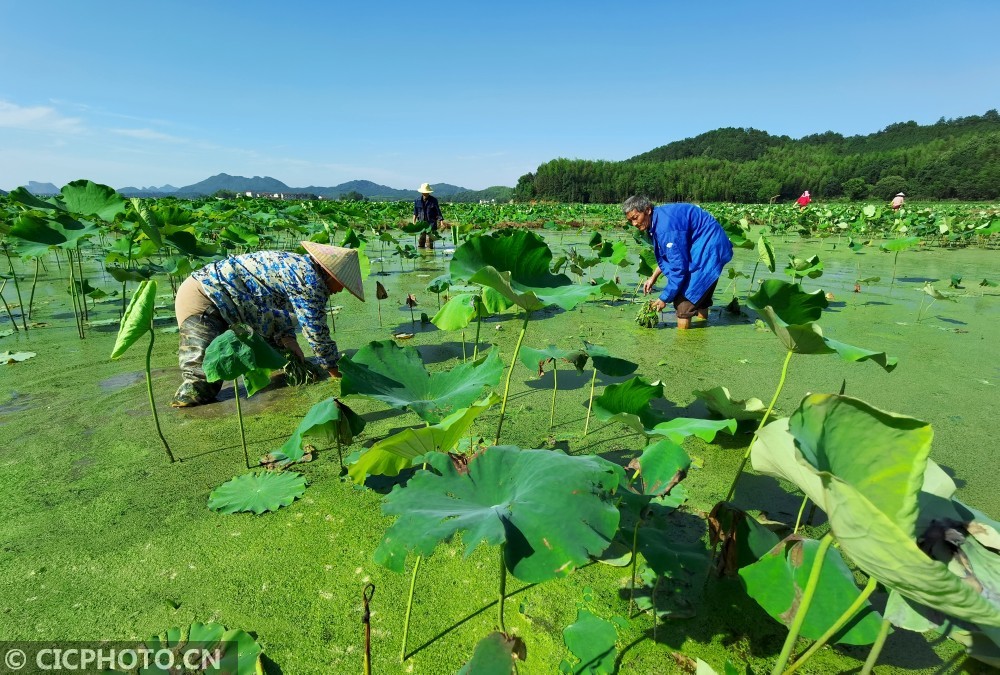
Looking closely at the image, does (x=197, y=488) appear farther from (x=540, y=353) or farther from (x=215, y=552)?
(x=540, y=353)

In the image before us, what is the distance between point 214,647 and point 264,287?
5.91 feet

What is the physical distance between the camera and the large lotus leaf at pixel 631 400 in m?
1.47

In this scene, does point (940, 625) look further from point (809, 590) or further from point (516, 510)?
point (516, 510)

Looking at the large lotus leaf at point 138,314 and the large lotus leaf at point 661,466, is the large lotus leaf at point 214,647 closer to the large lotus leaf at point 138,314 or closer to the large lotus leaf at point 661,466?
the large lotus leaf at point 138,314

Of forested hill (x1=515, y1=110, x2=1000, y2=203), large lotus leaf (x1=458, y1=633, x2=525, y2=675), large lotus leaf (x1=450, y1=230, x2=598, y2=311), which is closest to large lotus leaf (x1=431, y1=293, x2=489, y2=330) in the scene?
large lotus leaf (x1=450, y1=230, x2=598, y2=311)

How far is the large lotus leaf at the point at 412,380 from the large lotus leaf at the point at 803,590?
0.74m

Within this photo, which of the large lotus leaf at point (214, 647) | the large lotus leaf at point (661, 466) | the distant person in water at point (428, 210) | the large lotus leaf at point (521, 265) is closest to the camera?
the large lotus leaf at point (214, 647)

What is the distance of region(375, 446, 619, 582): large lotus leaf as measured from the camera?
768 millimetres

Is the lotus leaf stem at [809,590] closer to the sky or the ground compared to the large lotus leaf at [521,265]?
closer to the ground

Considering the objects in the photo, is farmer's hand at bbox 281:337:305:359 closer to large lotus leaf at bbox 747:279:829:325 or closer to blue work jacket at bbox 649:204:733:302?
large lotus leaf at bbox 747:279:829:325

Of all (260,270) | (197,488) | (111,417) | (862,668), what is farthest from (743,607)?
(111,417)

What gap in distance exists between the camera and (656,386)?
5.04 ft

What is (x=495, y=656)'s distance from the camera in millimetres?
817

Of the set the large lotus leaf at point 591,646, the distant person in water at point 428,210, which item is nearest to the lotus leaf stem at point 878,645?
the large lotus leaf at point 591,646
